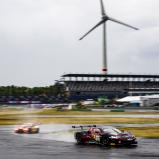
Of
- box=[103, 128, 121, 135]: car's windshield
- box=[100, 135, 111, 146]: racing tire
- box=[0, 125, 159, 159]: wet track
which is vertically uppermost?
box=[103, 128, 121, 135]: car's windshield

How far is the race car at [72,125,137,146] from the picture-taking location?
153 ft

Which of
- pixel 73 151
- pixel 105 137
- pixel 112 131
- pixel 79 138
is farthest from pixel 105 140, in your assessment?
pixel 73 151

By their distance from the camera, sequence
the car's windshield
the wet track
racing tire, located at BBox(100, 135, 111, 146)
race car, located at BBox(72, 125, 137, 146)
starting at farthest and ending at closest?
1. the car's windshield
2. racing tire, located at BBox(100, 135, 111, 146)
3. race car, located at BBox(72, 125, 137, 146)
4. the wet track

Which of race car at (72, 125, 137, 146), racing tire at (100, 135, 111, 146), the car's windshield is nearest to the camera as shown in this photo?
race car at (72, 125, 137, 146)

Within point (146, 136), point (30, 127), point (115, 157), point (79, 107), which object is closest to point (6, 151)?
point (115, 157)

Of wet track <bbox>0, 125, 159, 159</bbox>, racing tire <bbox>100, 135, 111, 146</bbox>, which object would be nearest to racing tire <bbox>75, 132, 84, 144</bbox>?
wet track <bbox>0, 125, 159, 159</bbox>

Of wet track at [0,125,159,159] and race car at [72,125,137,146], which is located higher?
race car at [72,125,137,146]

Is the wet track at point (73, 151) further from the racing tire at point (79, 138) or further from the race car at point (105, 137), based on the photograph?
the racing tire at point (79, 138)

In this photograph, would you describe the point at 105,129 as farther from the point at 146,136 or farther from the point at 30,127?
the point at 30,127

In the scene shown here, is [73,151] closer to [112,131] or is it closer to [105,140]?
[105,140]

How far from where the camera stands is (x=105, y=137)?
1889 inches

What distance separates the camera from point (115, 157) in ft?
123

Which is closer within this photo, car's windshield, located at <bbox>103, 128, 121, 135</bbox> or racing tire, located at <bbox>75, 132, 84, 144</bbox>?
car's windshield, located at <bbox>103, 128, 121, 135</bbox>

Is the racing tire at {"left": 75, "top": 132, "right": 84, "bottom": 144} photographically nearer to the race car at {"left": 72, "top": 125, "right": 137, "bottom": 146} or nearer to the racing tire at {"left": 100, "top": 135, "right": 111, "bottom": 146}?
the race car at {"left": 72, "top": 125, "right": 137, "bottom": 146}
